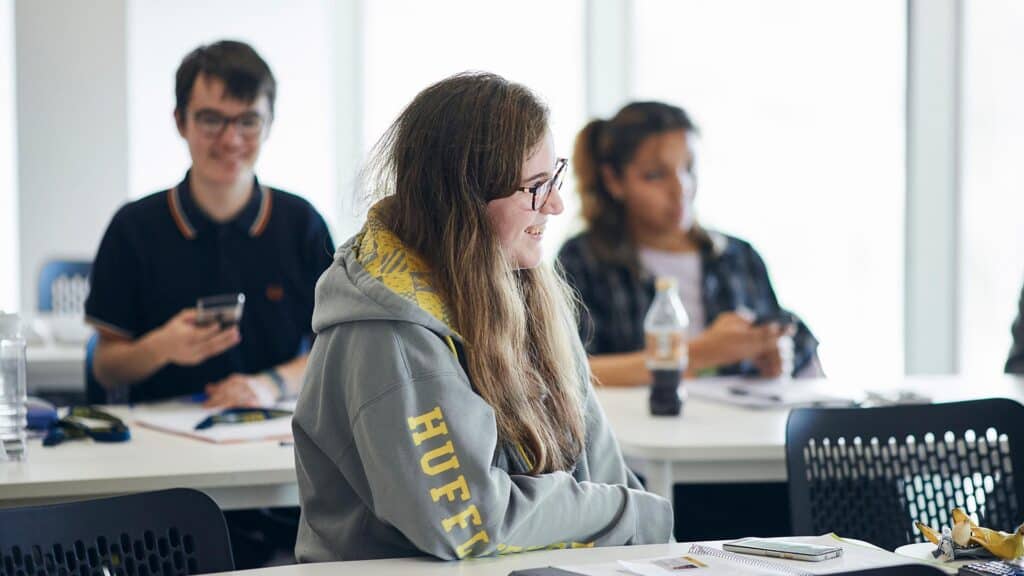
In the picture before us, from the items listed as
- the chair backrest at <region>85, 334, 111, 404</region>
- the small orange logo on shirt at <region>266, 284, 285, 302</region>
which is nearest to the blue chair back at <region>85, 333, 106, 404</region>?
the chair backrest at <region>85, 334, 111, 404</region>

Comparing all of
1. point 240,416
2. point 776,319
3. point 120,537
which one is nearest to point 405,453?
point 120,537

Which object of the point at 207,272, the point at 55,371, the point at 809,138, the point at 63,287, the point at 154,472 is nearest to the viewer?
the point at 154,472

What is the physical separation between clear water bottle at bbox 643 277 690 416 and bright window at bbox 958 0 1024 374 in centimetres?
253

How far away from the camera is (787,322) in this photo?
300 cm

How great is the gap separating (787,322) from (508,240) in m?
1.48

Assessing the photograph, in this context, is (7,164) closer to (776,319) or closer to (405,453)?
(776,319)

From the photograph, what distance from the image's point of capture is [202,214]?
2783mm

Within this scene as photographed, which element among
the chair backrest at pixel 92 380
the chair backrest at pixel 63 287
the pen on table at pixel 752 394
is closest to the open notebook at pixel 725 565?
the pen on table at pixel 752 394

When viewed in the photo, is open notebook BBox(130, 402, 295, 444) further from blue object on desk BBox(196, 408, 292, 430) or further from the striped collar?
the striped collar

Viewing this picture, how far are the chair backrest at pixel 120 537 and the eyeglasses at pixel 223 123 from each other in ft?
4.27

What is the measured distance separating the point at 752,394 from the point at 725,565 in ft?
4.74

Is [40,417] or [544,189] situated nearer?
[544,189]

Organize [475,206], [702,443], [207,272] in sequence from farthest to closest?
[207,272] → [702,443] → [475,206]

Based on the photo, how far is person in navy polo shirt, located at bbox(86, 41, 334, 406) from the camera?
8.79 feet
